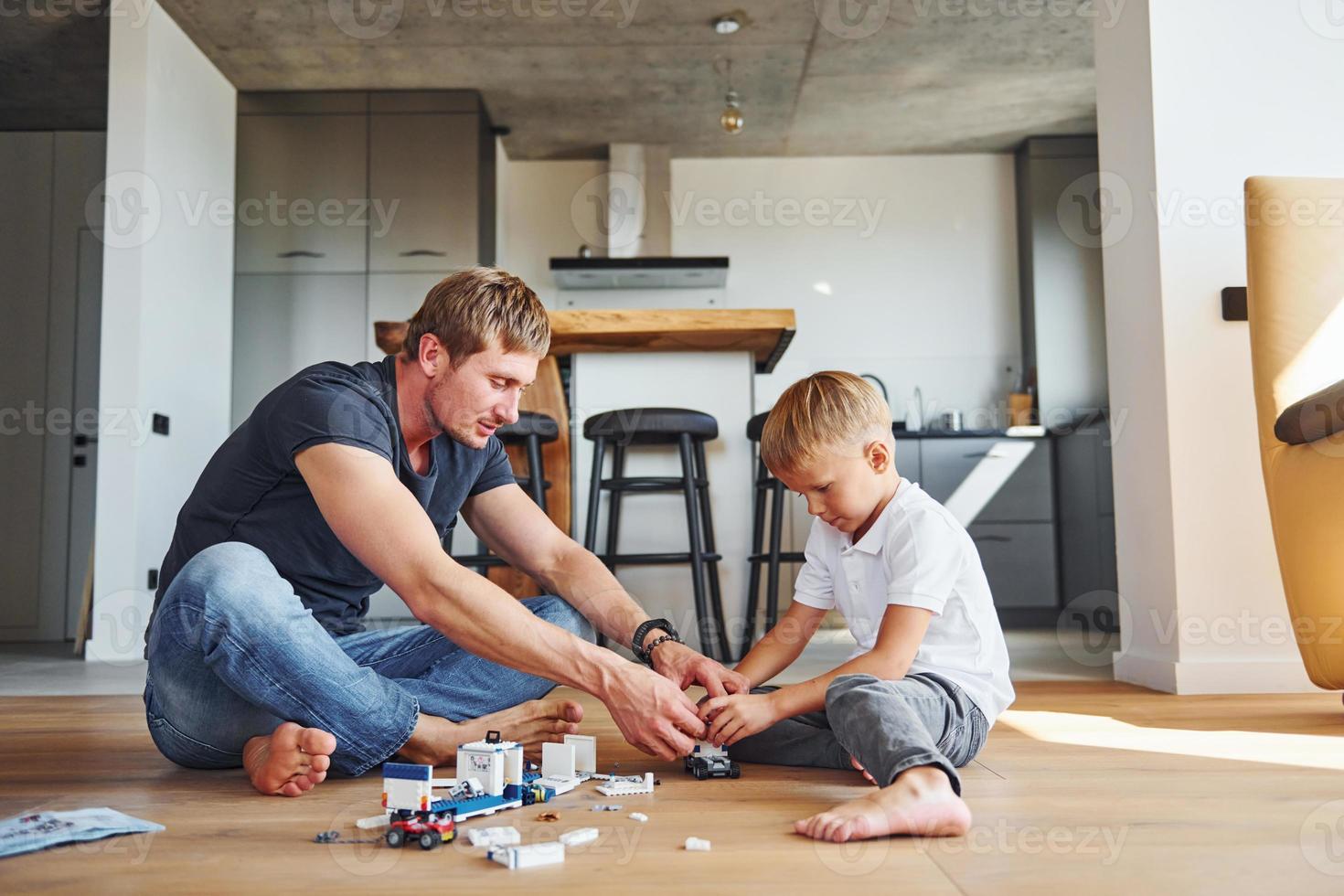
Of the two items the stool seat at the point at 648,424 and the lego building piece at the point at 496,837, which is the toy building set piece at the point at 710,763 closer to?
the lego building piece at the point at 496,837

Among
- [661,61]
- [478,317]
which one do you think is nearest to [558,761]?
[478,317]

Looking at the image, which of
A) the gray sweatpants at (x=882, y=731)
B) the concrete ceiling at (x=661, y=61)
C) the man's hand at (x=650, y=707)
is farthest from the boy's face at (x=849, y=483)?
the concrete ceiling at (x=661, y=61)

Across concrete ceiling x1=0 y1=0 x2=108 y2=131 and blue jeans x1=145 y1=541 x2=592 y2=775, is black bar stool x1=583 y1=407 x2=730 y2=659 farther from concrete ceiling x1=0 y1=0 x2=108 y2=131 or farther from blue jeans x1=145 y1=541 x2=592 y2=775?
concrete ceiling x1=0 y1=0 x2=108 y2=131

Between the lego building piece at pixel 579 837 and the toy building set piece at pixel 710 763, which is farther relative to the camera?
the toy building set piece at pixel 710 763

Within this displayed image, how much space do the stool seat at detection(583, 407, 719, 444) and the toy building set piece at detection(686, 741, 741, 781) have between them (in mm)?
1593

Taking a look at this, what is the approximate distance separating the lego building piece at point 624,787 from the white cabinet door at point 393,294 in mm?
3869

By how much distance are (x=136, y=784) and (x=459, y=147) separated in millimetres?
3994

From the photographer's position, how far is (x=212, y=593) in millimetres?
1363

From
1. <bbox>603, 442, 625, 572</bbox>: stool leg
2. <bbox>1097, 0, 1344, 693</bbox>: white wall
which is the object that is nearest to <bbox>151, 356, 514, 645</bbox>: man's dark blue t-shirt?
<bbox>603, 442, 625, 572</bbox>: stool leg

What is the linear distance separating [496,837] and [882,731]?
470 millimetres

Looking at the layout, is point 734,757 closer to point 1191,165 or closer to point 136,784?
point 136,784

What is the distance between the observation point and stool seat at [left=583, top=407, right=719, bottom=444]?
3096 mm

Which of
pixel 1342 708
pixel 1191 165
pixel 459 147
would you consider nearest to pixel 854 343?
pixel 459 147

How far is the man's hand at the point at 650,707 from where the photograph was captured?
1377mm
